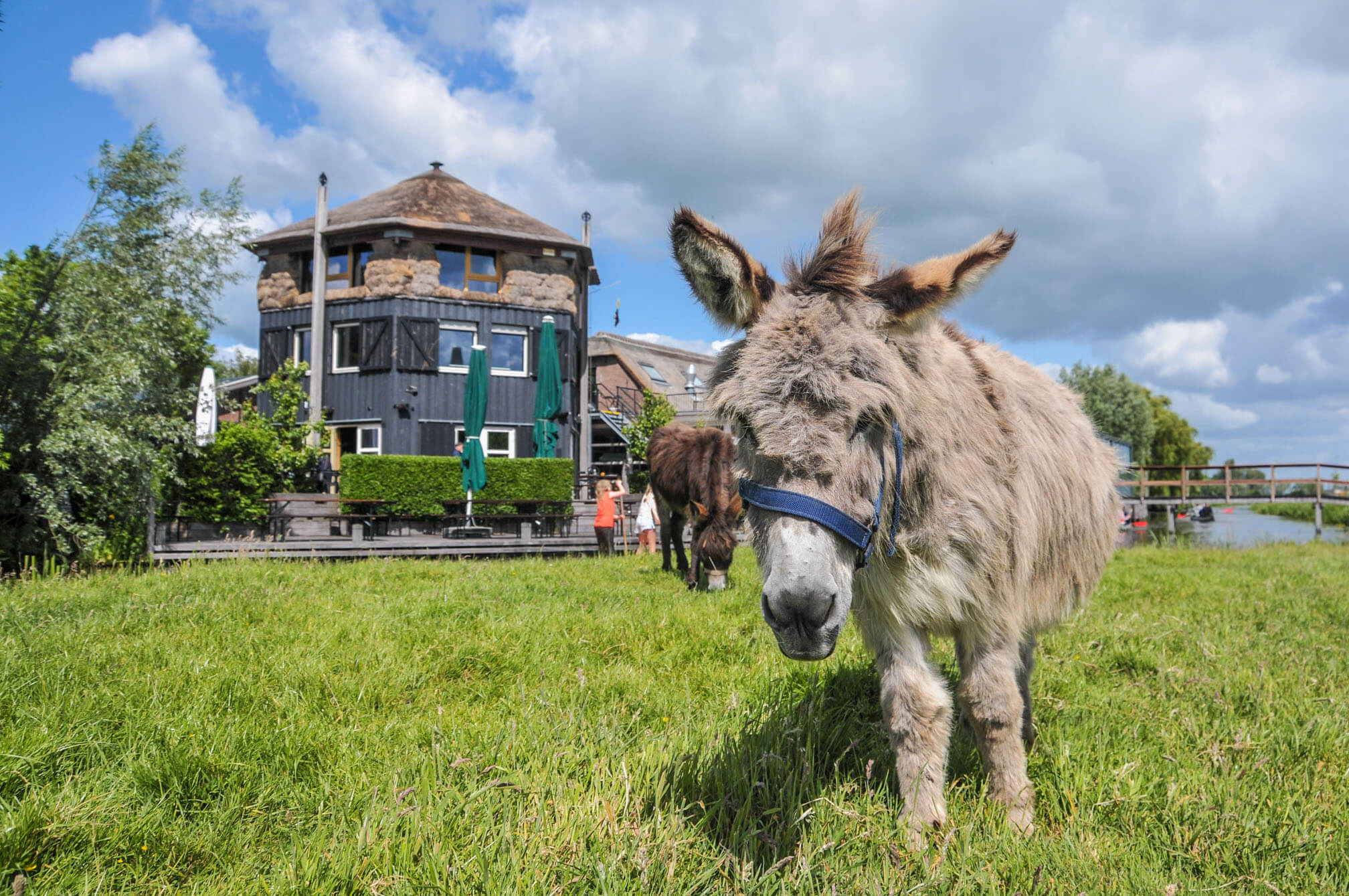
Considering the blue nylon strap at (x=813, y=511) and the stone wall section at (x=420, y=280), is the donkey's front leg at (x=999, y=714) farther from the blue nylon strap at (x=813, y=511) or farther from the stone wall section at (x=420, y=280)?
the stone wall section at (x=420, y=280)

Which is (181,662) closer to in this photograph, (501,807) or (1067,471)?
(501,807)

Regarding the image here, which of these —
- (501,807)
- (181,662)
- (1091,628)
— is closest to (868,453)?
(501,807)

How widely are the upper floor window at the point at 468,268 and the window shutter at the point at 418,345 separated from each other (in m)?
1.79

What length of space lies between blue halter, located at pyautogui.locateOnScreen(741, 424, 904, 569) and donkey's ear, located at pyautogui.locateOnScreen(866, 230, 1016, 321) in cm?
41

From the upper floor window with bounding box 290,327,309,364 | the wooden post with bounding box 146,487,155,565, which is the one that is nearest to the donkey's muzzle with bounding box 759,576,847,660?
the wooden post with bounding box 146,487,155,565

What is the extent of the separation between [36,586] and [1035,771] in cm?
868

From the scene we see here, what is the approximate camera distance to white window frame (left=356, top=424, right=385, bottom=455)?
23.7 meters

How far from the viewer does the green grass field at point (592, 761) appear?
7.27ft

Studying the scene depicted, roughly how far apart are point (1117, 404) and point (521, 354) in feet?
172

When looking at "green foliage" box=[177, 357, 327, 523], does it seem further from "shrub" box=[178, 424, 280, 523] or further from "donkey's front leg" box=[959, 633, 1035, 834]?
"donkey's front leg" box=[959, 633, 1035, 834]

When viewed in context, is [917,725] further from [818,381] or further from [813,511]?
[818,381]

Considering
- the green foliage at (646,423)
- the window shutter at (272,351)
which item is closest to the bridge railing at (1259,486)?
the green foliage at (646,423)

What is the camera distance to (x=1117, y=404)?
58.2 meters

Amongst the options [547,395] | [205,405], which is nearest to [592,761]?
[205,405]
